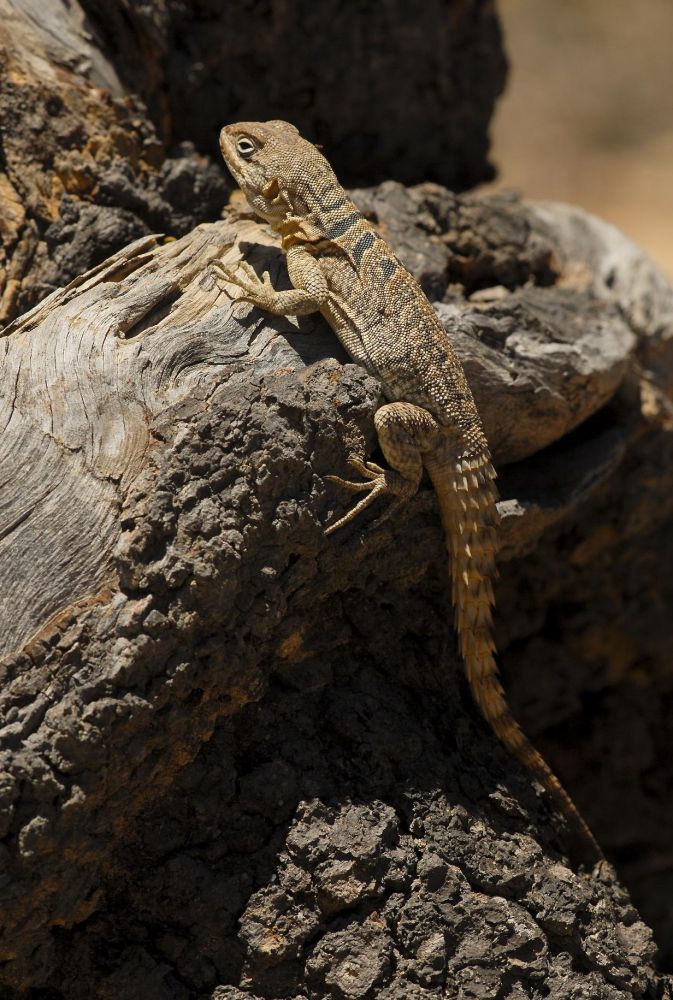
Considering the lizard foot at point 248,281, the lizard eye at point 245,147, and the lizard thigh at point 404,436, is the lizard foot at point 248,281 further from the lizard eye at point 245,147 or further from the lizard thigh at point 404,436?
the lizard eye at point 245,147

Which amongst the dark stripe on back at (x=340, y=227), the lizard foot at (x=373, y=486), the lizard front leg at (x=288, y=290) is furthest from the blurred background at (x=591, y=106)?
the lizard foot at (x=373, y=486)

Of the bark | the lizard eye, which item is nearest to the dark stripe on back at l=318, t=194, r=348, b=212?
the bark

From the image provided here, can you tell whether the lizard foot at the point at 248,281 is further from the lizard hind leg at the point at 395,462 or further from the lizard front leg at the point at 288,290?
the lizard hind leg at the point at 395,462

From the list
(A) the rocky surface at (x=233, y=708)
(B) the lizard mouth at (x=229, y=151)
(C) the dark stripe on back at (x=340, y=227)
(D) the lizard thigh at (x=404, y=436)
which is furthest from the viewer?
(B) the lizard mouth at (x=229, y=151)

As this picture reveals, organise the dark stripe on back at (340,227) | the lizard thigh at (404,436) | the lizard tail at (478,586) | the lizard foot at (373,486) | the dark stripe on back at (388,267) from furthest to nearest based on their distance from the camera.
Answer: the dark stripe on back at (340,227), the dark stripe on back at (388,267), the lizard tail at (478,586), the lizard thigh at (404,436), the lizard foot at (373,486)

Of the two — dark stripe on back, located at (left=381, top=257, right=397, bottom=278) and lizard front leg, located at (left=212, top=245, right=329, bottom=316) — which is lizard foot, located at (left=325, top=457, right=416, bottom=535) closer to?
lizard front leg, located at (left=212, top=245, right=329, bottom=316)

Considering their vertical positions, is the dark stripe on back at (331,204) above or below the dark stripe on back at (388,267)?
above

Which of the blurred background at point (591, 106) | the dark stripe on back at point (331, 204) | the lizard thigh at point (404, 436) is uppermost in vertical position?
the blurred background at point (591, 106)

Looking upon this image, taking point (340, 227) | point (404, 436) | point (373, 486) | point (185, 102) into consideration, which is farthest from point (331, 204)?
point (185, 102)

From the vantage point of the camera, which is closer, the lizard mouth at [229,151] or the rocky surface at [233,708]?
the rocky surface at [233,708]

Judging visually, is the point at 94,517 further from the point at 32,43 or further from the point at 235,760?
the point at 32,43
